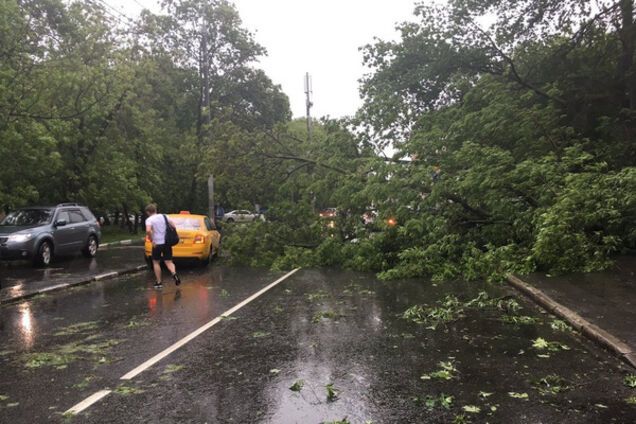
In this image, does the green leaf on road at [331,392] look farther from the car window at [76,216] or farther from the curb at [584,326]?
the car window at [76,216]

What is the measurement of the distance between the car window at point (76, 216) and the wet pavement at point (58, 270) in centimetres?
129

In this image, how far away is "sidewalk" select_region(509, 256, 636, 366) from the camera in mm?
6344

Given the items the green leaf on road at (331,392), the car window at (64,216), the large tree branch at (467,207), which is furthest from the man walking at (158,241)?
the green leaf on road at (331,392)

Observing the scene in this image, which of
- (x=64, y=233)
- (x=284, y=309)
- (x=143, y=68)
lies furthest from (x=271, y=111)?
(x=284, y=309)

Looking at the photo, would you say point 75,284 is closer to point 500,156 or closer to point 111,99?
point 500,156

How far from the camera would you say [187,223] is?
16.4 meters

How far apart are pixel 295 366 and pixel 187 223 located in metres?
11.3

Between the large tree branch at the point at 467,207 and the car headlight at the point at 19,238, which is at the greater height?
the large tree branch at the point at 467,207

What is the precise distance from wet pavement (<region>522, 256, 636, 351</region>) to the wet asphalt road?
1.76 feet

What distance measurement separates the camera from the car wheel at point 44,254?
1560cm

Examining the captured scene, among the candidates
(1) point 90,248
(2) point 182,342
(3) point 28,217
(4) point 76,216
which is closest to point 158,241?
(2) point 182,342

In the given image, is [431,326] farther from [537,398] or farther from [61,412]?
[61,412]

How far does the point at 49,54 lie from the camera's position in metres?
23.5

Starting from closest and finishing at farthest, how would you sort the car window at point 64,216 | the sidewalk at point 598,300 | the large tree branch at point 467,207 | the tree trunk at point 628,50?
the sidewalk at point 598,300, the large tree branch at point 467,207, the tree trunk at point 628,50, the car window at point 64,216
